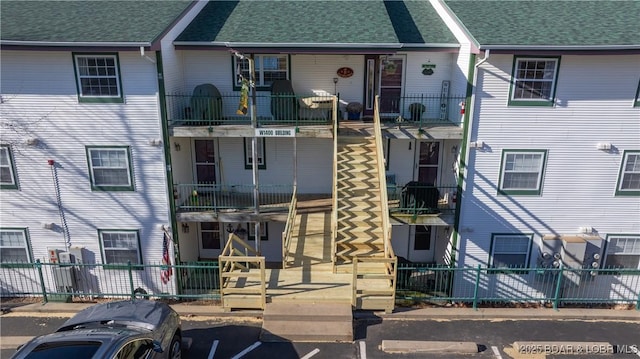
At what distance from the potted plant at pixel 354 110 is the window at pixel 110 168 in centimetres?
821

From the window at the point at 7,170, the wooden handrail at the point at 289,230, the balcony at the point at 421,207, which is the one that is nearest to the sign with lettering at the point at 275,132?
the wooden handrail at the point at 289,230

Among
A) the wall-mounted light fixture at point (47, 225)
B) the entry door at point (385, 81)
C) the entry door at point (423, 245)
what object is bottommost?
the entry door at point (423, 245)

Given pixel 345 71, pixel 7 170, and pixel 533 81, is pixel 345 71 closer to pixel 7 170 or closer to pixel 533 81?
pixel 533 81

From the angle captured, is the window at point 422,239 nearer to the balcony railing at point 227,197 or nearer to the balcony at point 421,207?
the balcony at point 421,207

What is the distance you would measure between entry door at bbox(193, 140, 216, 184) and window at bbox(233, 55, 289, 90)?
8.69 feet

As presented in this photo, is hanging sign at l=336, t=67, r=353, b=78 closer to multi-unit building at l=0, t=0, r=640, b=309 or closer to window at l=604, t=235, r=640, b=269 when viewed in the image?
multi-unit building at l=0, t=0, r=640, b=309

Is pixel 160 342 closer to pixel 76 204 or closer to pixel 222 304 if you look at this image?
pixel 222 304

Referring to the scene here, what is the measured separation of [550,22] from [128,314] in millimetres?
15868

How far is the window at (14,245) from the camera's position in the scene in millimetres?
15797

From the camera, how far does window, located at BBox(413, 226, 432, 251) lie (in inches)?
705

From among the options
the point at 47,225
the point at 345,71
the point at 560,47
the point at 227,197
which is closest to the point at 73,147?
the point at 47,225

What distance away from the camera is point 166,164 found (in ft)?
49.5

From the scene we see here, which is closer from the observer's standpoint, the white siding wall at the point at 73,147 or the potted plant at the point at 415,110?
the white siding wall at the point at 73,147

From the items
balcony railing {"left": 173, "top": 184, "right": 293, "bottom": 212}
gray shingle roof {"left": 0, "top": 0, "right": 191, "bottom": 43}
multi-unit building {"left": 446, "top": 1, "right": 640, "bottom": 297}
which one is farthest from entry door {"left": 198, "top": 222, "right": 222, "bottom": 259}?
multi-unit building {"left": 446, "top": 1, "right": 640, "bottom": 297}
